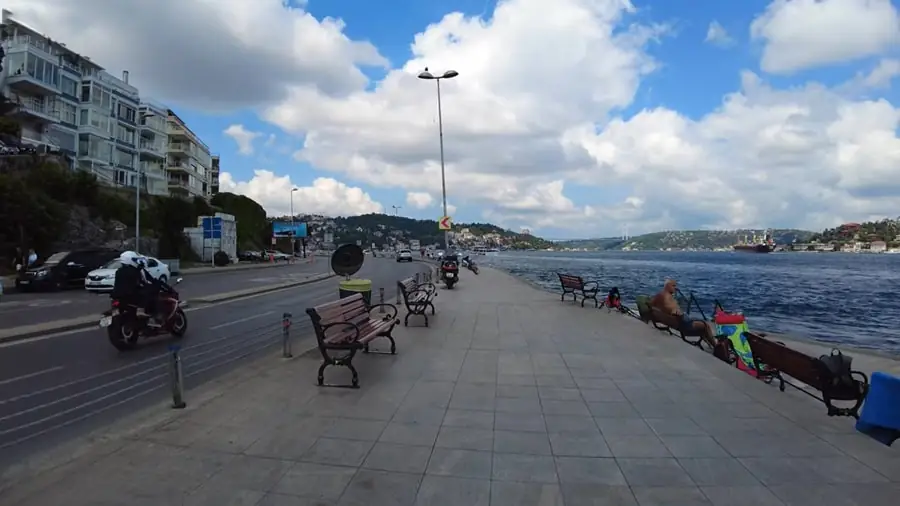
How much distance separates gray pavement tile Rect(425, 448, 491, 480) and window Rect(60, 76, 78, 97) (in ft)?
207

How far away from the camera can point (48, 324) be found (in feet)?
42.0

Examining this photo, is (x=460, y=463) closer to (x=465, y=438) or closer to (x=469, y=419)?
(x=465, y=438)

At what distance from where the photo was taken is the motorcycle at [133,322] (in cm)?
1003

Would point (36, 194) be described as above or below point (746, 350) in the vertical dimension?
above

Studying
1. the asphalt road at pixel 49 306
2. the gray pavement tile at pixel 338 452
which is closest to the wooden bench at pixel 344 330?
the gray pavement tile at pixel 338 452

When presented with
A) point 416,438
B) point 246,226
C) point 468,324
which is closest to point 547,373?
point 416,438

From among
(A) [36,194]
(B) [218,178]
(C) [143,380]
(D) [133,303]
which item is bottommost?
(C) [143,380]

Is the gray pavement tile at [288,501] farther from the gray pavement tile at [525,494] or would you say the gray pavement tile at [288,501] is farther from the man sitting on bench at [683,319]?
the man sitting on bench at [683,319]

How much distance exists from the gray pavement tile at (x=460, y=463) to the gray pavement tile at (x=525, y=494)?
0.67 feet

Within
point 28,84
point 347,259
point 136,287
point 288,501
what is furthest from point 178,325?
point 28,84

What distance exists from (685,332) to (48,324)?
13.7 meters

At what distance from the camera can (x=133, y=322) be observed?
1029 centimetres

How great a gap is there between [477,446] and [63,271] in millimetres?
26361

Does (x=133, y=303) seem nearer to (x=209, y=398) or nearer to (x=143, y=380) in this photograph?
(x=143, y=380)
